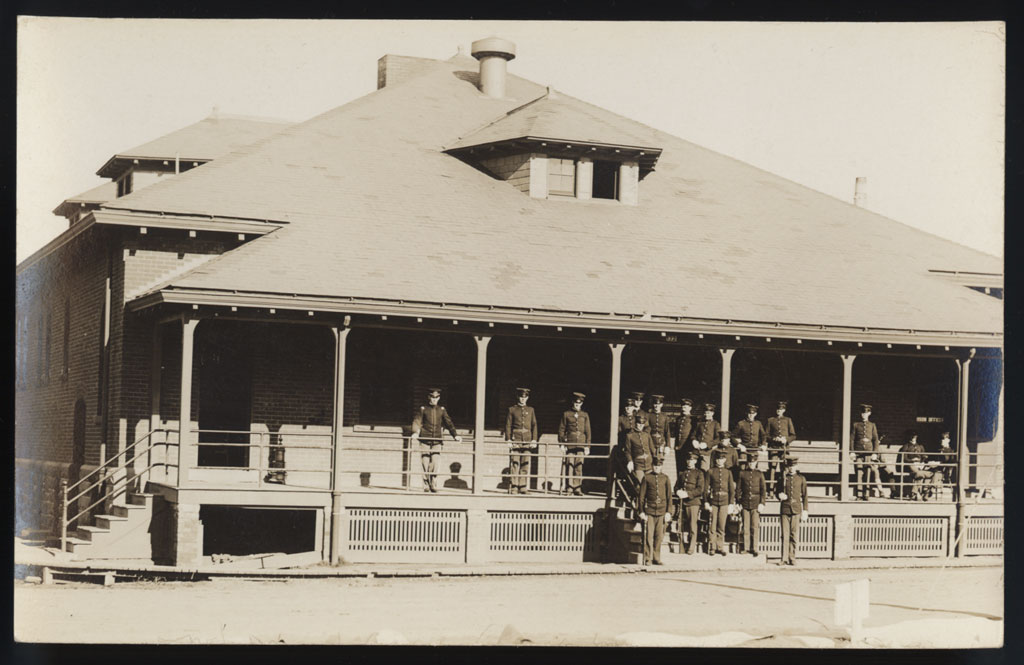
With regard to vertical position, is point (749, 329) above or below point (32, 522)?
above

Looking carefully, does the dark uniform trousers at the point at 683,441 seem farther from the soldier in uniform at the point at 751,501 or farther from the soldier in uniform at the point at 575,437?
the soldier in uniform at the point at 575,437

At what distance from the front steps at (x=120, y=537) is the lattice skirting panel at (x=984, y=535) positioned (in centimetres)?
1380

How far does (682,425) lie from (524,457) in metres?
2.65

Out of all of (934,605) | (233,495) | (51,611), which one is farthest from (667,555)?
(51,611)

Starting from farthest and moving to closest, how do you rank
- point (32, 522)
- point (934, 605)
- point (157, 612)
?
point (32, 522) → point (934, 605) → point (157, 612)

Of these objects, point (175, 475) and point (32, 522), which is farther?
point (32, 522)

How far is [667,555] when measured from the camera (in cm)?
2602

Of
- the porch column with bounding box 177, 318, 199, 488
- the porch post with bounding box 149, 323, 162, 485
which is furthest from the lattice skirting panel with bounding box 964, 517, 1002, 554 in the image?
the porch post with bounding box 149, 323, 162, 485

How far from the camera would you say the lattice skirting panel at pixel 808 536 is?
27219 millimetres

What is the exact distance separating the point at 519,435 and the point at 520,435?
0.02 metres

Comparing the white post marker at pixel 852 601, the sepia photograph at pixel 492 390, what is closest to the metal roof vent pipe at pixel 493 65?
the sepia photograph at pixel 492 390

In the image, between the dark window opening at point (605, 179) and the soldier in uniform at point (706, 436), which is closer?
the soldier in uniform at point (706, 436)

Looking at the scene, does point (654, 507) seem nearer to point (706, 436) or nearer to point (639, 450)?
point (639, 450)

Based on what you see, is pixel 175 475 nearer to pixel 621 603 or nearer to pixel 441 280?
pixel 441 280
